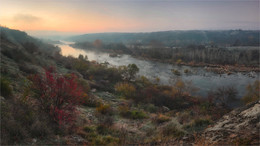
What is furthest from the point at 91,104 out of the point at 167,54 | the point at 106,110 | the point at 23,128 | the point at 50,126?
the point at 167,54

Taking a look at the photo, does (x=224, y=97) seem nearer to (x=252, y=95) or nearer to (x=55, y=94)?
(x=252, y=95)

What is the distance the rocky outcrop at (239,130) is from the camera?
3.43 metres

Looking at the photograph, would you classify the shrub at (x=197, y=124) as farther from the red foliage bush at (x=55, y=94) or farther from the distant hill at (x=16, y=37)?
the distant hill at (x=16, y=37)

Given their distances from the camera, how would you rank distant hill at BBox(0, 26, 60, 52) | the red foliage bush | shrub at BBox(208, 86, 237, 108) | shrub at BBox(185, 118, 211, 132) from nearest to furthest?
the red foliage bush
shrub at BBox(185, 118, 211, 132)
shrub at BBox(208, 86, 237, 108)
distant hill at BBox(0, 26, 60, 52)

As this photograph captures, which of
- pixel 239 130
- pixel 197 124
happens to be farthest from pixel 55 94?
pixel 197 124

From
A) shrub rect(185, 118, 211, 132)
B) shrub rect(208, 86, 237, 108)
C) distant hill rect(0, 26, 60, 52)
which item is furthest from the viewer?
distant hill rect(0, 26, 60, 52)

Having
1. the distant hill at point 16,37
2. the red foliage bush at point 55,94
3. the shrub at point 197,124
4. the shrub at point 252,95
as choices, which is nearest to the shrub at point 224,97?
the shrub at point 252,95

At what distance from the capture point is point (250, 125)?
376cm

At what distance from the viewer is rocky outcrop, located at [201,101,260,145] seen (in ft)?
11.2

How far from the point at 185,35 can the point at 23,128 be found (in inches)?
7704

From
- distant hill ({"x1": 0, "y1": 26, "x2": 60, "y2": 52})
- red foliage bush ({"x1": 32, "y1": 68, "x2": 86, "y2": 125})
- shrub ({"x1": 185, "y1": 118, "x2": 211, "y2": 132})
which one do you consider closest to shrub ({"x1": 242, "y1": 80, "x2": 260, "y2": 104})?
shrub ({"x1": 185, "y1": 118, "x2": 211, "y2": 132})

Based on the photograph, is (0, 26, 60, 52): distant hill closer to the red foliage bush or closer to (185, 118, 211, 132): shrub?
the red foliage bush

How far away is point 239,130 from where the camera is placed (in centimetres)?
384

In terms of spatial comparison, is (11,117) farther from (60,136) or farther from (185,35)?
(185,35)
